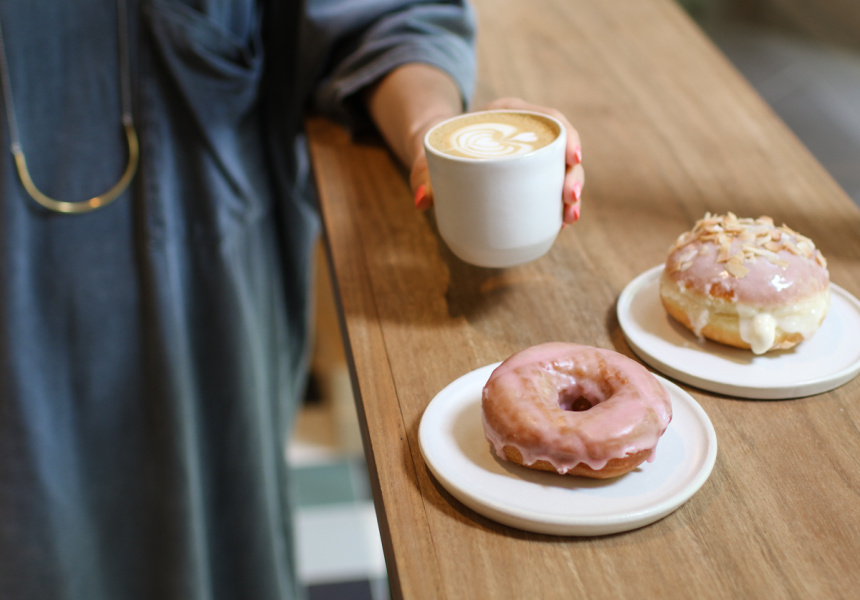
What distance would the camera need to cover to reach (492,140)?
544 mm

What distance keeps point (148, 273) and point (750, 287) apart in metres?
0.67

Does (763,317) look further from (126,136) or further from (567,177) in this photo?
(126,136)

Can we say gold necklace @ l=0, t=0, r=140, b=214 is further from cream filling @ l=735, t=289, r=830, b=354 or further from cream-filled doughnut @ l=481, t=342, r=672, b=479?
cream filling @ l=735, t=289, r=830, b=354

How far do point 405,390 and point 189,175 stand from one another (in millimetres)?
522

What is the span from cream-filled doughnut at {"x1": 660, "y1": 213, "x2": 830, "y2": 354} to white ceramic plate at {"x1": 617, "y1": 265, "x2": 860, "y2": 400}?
0.01m

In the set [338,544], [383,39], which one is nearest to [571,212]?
[383,39]

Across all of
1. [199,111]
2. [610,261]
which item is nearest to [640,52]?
[610,261]

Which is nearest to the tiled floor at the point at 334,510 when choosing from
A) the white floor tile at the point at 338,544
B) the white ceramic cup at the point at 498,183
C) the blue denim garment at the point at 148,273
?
the white floor tile at the point at 338,544

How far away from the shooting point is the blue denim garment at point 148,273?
79 centimetres

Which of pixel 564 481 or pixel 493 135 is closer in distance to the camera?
pixel 564 481

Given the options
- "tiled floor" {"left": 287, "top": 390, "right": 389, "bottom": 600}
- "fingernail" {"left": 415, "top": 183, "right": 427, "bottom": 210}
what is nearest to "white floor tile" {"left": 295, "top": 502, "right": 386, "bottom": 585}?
"tiled floor" {"left": 287, "top": 390, "right": 389, "bottom": 600}

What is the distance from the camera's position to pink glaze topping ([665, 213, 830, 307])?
0.50m

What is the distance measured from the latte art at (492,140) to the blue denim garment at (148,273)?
0.95 feet

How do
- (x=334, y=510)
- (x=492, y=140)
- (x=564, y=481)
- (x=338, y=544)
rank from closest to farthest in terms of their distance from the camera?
(x=564, y=481), (x=492, y=140), (x=338, y=544), (x=334, y=510)
